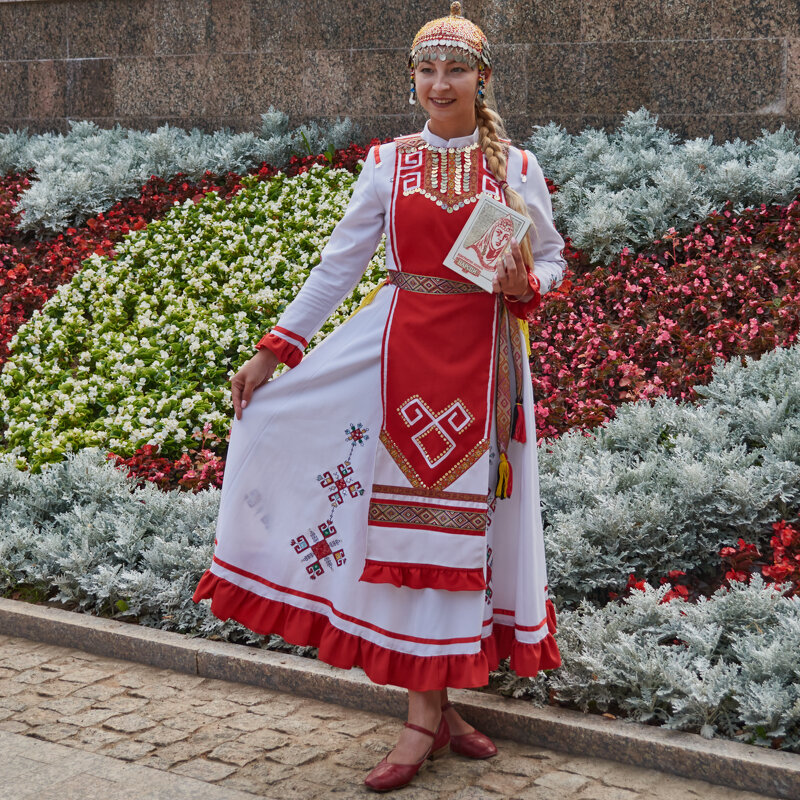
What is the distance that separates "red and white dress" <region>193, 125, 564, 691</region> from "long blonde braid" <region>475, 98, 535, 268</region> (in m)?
0.04

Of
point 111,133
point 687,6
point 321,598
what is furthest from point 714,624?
point 111,133

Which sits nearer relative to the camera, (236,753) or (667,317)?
(236,753)

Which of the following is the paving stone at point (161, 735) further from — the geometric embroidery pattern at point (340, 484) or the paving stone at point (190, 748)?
the geometric embroidery pattern at point (340, 484)

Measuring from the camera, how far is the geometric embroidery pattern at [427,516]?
3.46 m

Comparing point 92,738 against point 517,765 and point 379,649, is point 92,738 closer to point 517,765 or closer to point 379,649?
point 379,649

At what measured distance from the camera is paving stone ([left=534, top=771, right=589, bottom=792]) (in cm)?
354

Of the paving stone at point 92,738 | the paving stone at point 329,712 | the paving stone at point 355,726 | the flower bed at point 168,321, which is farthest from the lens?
the flower bed at point 168,321

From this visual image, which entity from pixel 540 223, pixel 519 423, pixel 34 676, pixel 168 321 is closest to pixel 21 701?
pixel 34 676

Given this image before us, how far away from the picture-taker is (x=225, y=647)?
4.56m

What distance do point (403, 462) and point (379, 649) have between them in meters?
0.60

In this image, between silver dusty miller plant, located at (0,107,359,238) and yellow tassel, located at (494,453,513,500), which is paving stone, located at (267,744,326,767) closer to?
yellow tassel, located at (494,453,513,500)

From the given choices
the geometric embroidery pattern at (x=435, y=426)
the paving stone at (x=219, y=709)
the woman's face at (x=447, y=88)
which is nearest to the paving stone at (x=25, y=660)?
the paving stone at (x=219, y=709)

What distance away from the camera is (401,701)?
4.09 m

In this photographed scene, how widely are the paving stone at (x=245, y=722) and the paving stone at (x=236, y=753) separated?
0.45 feet
